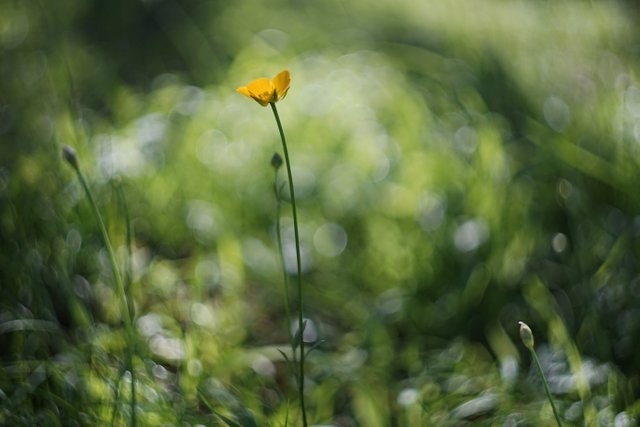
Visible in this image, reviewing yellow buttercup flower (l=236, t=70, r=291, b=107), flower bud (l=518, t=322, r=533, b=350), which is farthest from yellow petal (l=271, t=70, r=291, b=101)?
flower bud (l=518, t=322, r=533, b=350)

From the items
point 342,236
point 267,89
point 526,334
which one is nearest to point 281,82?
point 267,89

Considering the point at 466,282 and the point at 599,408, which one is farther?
the point at 466,282

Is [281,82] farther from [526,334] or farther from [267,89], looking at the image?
[526,334]

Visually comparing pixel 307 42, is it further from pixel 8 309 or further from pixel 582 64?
pixel 8 309

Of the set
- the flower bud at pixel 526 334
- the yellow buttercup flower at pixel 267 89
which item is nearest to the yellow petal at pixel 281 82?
the yellow buttercup flower at pixel 267 89

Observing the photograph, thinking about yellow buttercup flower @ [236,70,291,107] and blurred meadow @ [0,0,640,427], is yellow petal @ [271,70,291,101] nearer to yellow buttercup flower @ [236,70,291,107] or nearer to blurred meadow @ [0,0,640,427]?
yellow buttercup flower @ [236,70,291,107]

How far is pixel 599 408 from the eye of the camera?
1.26 metres

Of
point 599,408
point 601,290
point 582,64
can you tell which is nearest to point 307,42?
point 582,64

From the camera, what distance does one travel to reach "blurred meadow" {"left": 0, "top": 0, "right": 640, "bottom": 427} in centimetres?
132

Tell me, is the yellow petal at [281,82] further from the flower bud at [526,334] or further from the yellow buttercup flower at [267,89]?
the flower bud at [526,334]

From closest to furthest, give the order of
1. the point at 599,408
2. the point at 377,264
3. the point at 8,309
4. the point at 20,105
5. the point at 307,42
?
the point at 599,408 < the point at 8,309 < the point at 377,264 < the point at 20,105 < the point at 307,42

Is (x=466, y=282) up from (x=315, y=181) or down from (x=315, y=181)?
down

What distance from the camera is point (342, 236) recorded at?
187 centimetres

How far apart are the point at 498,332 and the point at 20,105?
1450 mm
